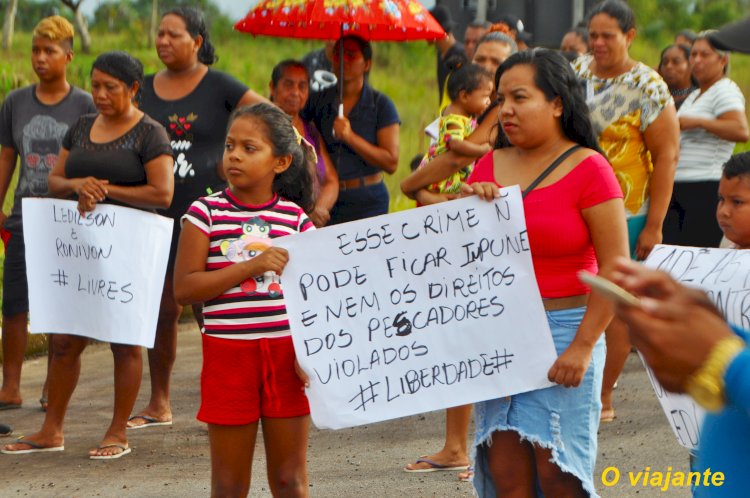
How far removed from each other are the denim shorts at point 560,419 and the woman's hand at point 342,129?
290 centimetres

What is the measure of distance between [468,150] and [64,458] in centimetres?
244

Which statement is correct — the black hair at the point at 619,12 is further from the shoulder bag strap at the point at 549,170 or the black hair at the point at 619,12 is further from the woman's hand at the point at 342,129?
the shoulder bag strap at the point at 549,170

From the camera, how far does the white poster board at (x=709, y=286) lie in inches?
144

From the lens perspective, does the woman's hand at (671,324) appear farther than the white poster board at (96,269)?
No

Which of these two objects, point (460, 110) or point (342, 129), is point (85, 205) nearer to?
point (342, 129)

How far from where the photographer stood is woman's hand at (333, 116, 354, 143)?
21.7 feet

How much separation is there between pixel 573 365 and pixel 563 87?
0.87 metres

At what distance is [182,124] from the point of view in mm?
6496

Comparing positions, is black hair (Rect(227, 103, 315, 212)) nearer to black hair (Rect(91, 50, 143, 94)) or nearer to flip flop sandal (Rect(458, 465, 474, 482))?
flip flop sandal (Rect(458, 465, 474, 482))

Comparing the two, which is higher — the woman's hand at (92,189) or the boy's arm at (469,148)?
the boy's arm at (469,148)

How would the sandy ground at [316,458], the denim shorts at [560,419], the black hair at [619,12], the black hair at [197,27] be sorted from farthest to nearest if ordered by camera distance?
the black hair at [197,27], the black hair at [619,12], the sandy ground at [316,458], the denim shorts at [560,419]

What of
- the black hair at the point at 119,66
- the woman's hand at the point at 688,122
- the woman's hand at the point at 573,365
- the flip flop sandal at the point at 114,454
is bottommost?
the flip flop sandal at the point at 114,454

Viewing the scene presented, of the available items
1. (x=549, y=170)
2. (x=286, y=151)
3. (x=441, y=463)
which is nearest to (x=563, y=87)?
→ (x=549, y=170)

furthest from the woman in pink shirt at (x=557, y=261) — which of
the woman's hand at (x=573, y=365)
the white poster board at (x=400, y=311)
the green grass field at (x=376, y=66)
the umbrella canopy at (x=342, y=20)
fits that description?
the green grass field at (x=376, y=66)
